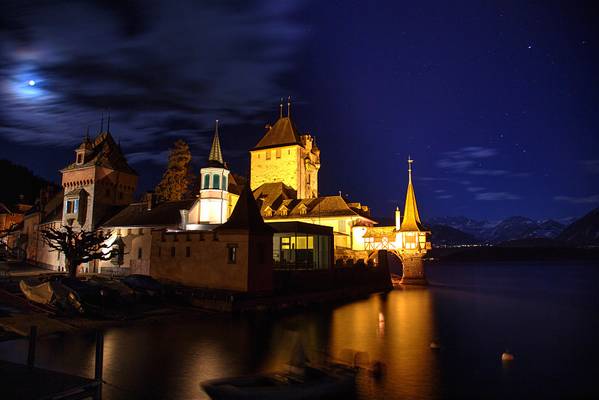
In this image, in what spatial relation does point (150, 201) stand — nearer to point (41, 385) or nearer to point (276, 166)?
point (276, 166)

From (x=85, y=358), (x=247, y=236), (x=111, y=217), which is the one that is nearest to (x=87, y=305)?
(x=85, y=358)

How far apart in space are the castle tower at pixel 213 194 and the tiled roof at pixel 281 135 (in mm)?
24079

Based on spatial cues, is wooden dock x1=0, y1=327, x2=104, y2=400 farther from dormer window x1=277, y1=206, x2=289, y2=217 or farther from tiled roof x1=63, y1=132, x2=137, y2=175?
dormer window x1=277, y1=206, x2=289, y2=217

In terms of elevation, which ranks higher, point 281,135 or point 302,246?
A: point 281,135

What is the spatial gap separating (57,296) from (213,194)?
18.2 m

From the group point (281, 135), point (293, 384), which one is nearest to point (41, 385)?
point (293, 384)

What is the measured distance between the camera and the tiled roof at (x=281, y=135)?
216 feet

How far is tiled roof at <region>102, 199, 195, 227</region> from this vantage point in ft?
133

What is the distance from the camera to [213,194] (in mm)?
41219

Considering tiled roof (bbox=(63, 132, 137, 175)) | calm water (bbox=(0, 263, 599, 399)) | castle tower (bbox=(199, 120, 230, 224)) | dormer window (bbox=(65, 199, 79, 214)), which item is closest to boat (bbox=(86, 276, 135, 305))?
calm water (bbox=(0, 263, 599, 399))

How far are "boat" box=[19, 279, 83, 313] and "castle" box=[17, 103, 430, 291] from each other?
9379 mm

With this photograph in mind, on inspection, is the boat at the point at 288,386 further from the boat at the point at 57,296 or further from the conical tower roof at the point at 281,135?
the conical tower roof at the point at 281,135

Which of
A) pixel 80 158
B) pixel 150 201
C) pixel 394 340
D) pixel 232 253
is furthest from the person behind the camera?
pixel 80 158

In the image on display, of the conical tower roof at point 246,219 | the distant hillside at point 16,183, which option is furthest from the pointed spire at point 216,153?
the distant hillside at point 16,183
